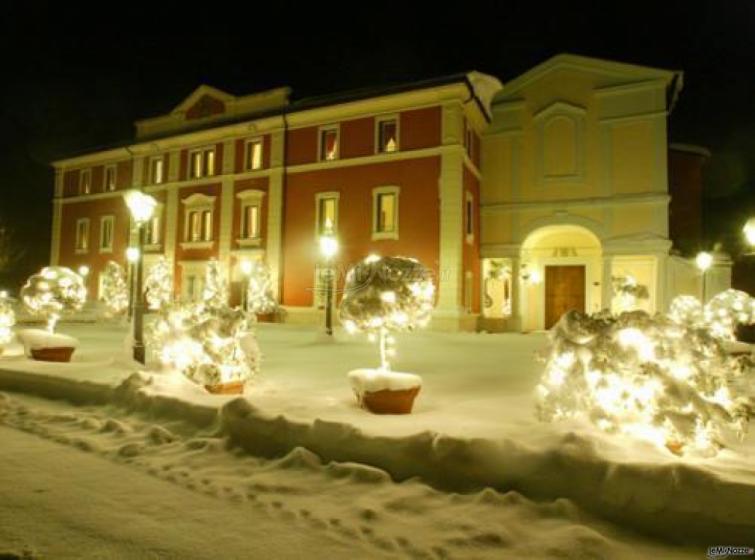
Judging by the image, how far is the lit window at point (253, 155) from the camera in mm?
23734

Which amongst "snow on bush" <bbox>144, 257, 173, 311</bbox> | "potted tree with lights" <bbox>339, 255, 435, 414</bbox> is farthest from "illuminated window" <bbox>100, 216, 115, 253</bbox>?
"potted tree with lights" <bbox>339, 255, 435, 414</bbox>

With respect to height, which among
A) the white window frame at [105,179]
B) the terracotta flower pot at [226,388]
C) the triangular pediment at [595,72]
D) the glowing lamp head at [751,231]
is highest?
the triangular pediment at [595,72]

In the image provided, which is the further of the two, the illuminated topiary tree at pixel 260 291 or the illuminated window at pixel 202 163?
the illuminated window at pixel 202 163

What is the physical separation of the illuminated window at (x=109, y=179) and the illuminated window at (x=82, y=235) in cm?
230

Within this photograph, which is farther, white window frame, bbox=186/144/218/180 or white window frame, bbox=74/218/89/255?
white window frame, bbox=74/218/89/255

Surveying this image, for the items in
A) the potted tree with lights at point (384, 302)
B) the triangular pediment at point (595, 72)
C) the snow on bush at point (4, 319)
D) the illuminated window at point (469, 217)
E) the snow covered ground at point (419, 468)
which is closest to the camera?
the snow covered ground at point (419, 468)

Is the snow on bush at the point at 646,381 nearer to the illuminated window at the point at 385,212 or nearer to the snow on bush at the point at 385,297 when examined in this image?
the snow on bush at the point at 385,297

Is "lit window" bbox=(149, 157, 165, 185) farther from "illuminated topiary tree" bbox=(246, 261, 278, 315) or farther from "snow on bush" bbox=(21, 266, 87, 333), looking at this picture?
"snow on bush" bbox=(21, 266, 87, 333)

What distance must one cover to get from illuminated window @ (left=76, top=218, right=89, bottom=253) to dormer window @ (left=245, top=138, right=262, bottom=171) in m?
11.9

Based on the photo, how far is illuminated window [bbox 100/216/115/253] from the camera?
91.5ft

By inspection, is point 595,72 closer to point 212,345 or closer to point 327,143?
point 327,143

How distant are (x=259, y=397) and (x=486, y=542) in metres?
4.14

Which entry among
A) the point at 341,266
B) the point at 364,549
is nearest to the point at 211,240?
the point at 341,266

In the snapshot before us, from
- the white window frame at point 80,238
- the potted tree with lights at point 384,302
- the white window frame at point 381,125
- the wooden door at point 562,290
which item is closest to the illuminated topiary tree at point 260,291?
the white window frame at point 381,125
